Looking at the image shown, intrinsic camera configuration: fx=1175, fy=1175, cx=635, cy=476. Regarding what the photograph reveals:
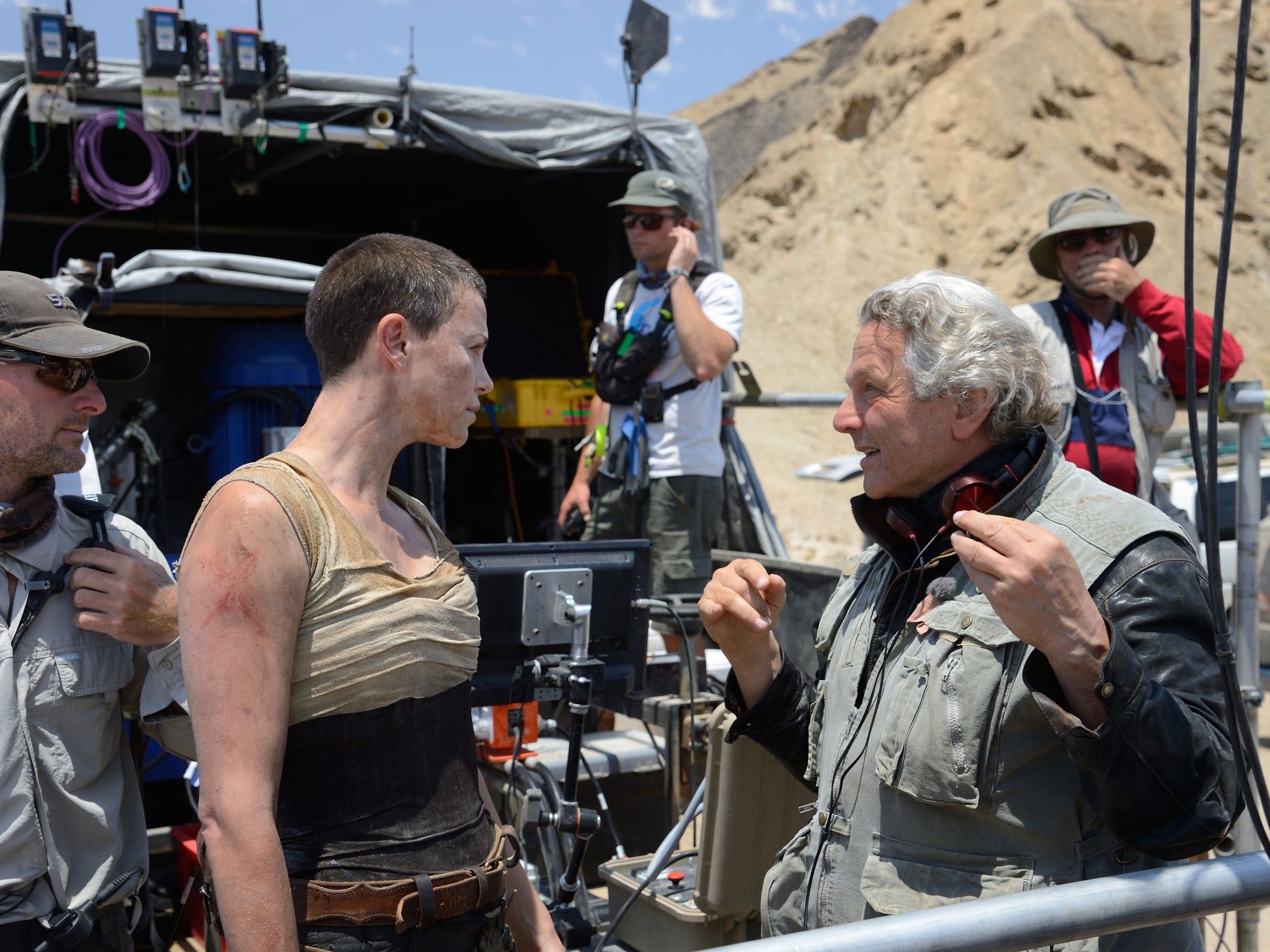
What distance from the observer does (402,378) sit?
190 cm

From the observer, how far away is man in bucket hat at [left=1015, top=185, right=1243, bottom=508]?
13.4ft

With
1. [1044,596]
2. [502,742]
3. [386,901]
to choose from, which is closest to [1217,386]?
[1044,596]

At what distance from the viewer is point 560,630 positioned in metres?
2.92

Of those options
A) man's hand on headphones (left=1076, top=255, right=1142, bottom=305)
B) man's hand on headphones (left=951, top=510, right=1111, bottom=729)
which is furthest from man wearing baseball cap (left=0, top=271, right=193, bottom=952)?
man's hand on headphones (left=1076, top=255, right=1142, bottom=305)

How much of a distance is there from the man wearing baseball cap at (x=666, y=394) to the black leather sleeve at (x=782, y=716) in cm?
264

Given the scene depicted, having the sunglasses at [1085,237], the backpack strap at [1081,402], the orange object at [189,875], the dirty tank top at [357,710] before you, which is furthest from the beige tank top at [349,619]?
the sunglasses at [1085,237]

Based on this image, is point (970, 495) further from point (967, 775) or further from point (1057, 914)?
point (1057, 914)

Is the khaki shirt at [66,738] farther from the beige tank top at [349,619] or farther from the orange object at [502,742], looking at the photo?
the orange object at [502,742]

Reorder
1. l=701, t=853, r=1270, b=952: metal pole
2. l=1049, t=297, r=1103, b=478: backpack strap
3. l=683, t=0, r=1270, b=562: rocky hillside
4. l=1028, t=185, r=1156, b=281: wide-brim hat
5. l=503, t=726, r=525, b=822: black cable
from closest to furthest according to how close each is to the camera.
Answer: l=701, t=853, r=1270, b=952: metal pole
l=503, t=726, r=525, b=822: black cable
l=1049, t=297, r=1103, b=478: backpack strap
l=1028, t=185, r=1156, b=281: wide-brim hat
l=683, t=0, r=1270, b=562: rocky hillside

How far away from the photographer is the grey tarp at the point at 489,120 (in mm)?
4906

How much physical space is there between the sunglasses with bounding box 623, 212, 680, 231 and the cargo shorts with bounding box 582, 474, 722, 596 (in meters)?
1.13

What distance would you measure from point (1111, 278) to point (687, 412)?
183cm

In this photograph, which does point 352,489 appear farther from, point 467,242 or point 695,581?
point 467,242

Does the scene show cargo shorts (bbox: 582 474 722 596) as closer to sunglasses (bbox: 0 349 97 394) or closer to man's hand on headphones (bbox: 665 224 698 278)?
man's hand on headphones (bbox: 665 224 698 278)
